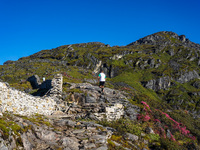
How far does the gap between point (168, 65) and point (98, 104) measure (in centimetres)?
10063

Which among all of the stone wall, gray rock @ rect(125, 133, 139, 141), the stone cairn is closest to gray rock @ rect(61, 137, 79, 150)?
the stone wall

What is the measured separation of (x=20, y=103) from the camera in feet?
44.5

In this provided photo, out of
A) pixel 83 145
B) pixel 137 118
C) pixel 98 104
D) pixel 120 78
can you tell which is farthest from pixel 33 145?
pixel 120 78

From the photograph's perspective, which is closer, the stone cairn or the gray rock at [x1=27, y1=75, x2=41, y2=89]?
the stone cairn

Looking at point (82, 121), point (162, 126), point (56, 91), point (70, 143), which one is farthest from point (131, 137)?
point (56, 91)

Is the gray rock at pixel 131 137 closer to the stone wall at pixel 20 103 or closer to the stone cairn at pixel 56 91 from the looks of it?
the stone wall at pixel 20 103

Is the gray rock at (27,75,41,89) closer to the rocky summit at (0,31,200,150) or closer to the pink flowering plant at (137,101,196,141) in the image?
the rocky summit at (0,31,200,150)

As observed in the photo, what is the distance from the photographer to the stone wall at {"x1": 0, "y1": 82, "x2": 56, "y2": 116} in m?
12.1

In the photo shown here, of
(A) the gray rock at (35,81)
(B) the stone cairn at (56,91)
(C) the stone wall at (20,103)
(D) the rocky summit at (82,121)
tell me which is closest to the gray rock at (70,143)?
(D) the rocky summit at (82,121)

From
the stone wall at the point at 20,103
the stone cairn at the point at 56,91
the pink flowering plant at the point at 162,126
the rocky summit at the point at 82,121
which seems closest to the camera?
the rocky summit at the point at 82,121

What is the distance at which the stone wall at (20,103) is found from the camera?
12062 mm

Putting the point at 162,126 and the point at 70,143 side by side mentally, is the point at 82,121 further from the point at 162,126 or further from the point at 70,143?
the point at 162,126

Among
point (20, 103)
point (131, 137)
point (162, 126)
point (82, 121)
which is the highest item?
point (20, 103)

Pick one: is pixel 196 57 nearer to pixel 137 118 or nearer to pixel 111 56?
pixel 111 56
